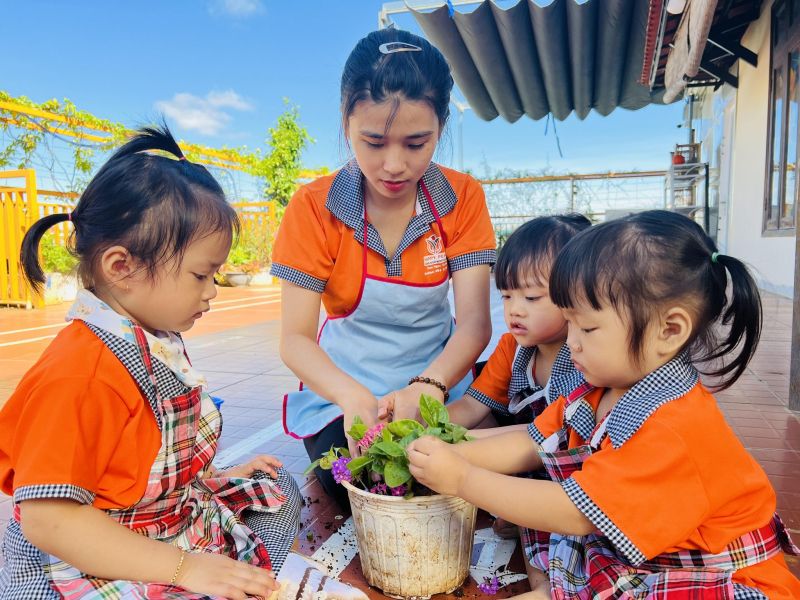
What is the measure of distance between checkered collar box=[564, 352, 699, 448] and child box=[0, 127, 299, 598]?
2.57ft

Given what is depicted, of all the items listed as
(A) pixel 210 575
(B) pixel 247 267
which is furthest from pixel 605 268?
(B) pixel 247 267

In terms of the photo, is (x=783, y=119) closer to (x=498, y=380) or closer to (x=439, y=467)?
(x=498, y=380)

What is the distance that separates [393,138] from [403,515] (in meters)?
1.02

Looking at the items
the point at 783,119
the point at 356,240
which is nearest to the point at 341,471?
the point at 356,240

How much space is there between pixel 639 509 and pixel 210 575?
838mm

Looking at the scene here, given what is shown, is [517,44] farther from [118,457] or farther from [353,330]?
[118,457]

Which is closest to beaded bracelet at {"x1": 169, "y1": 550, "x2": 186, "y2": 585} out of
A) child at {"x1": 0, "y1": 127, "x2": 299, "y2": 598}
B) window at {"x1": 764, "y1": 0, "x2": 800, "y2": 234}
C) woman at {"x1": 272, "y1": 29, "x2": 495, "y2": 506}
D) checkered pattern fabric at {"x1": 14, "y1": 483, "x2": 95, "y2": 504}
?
child at {"x1": 0, "y1": 127, "x2": 299, "y2": 598}

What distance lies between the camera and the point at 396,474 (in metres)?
1.37

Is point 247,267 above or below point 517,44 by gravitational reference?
below

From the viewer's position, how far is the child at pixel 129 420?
1.08 metres

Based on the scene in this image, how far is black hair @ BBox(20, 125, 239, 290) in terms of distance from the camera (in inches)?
48.8

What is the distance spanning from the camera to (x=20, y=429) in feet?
3.53

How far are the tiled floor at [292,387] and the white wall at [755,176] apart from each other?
0.40 meters

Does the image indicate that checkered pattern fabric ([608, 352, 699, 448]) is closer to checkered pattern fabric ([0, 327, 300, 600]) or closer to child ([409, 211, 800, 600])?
child ([409, 211, 800, 600])
